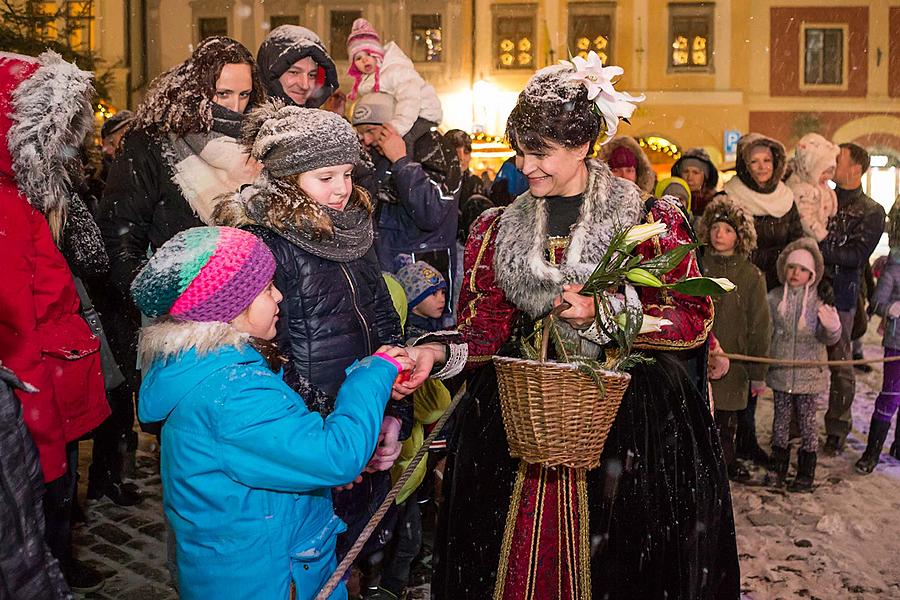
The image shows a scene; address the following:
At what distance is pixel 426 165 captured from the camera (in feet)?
18.5

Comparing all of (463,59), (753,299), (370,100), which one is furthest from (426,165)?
Answer: (463,59)

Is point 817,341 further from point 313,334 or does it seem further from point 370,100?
point 313,334

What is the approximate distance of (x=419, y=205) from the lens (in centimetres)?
506

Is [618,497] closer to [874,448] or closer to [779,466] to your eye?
[779,466]

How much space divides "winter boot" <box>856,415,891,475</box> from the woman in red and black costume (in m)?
4.19

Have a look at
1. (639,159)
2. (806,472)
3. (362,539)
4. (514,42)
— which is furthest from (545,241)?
(514,42)

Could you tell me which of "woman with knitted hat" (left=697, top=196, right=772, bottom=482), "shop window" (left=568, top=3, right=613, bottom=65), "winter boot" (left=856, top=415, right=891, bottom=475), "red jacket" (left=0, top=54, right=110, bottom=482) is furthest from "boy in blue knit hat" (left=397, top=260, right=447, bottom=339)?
"shop window" (left=568, top=3, right=613, bottom=65)

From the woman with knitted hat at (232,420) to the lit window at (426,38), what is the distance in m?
28.7

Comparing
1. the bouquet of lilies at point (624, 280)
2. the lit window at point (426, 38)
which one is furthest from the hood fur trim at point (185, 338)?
the lit window at point (426, 38)

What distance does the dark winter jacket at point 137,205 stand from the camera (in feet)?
12.8

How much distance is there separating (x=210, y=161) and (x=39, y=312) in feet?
3.03

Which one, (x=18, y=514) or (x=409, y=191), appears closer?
(x=18, y=514)

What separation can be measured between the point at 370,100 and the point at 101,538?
2940mm

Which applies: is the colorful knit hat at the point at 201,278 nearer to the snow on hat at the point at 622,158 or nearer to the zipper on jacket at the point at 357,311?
the zipper on jacket at the point at 357,311
